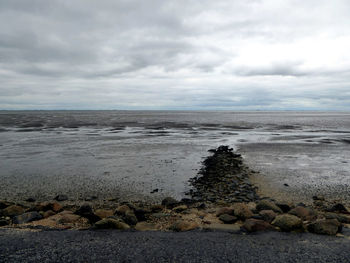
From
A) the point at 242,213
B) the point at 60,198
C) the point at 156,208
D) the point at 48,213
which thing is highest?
the point at 242,213

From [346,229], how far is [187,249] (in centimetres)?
424

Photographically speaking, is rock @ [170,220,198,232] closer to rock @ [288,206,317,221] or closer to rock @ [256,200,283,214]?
rock @ [256,200,283,214]

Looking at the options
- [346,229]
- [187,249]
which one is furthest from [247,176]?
[187,249]

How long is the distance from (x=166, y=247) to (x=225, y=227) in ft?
6.54

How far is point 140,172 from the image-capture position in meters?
14.2

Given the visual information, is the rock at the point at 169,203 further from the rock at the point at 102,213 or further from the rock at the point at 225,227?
the rock at the point at 225,227

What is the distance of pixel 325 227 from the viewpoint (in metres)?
6.13

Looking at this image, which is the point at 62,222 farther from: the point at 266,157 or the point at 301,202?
the point at 266,157

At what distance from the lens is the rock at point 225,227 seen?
6.43 metres

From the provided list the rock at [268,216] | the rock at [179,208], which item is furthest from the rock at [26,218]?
the rock at [268,216]

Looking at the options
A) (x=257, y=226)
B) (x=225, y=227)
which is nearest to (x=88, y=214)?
(x=225, y=227)

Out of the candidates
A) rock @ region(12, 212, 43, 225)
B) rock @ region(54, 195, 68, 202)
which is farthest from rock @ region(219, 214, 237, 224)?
rock @ region(54, 195, 68, 202)

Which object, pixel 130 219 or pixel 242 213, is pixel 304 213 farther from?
pixel 130 219

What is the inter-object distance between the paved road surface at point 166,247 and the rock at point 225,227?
0.30 m
